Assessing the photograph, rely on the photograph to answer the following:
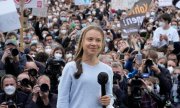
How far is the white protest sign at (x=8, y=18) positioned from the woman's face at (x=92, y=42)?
5.58 m

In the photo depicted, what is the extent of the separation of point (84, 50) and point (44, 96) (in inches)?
108

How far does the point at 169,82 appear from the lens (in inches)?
345

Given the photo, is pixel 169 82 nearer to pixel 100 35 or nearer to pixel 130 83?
pixel 130 83

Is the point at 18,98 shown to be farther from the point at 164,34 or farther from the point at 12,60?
the point at 164,34

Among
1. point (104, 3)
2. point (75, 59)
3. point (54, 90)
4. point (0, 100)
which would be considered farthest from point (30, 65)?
point (104, 3)

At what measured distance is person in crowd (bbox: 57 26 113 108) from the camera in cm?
457

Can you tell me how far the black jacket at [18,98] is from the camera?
736 centimetres

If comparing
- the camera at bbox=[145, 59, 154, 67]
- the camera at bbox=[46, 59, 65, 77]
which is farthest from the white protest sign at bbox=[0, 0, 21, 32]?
the camera at bbox=[145, 59, 154, 67]

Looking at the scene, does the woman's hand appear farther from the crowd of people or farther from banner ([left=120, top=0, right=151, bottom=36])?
banner ([left=120, top=0, right=151, bottom=36])

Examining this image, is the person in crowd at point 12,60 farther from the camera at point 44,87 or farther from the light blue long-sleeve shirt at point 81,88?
the light blue long-sleeve shirt at point 81,88

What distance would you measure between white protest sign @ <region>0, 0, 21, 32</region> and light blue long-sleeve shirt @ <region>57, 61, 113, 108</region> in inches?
220

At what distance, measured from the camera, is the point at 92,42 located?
180 inches

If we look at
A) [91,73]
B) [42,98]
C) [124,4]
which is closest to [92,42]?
[91,73]

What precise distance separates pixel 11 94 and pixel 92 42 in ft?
10.0
